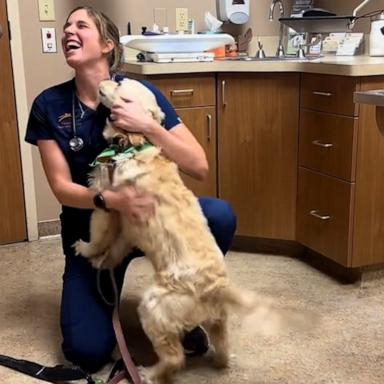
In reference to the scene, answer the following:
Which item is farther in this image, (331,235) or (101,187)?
(331,235)

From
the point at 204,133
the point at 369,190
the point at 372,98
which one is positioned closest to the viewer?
the point at 372,98

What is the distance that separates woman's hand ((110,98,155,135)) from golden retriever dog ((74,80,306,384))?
0.03 metres

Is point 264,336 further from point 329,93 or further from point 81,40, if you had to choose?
point 81,40

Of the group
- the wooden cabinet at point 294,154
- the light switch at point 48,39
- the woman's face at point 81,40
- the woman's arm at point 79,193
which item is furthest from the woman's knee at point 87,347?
the light switch at point 48,39

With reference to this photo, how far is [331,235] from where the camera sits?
2.48 meters

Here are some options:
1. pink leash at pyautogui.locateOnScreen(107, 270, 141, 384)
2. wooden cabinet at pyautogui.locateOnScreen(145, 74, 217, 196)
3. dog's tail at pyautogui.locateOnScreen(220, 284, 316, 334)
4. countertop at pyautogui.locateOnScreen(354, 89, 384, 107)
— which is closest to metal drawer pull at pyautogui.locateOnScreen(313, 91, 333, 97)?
wooden cabinet at pyautogui.locateOnScreen(145, 74, 217, 196)

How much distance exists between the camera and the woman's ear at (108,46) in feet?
6.00

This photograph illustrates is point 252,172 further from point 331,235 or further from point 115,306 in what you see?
point 115,306

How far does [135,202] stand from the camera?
5.33ft

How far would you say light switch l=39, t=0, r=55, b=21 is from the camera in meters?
2.88

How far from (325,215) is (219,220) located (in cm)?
75

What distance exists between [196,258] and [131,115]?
414 mm

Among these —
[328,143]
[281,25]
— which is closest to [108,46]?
[328,143]

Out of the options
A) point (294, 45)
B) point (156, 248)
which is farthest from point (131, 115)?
point (294, 45)
